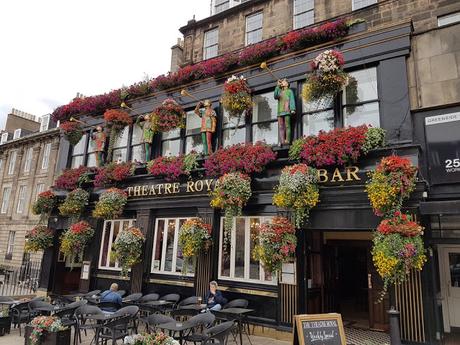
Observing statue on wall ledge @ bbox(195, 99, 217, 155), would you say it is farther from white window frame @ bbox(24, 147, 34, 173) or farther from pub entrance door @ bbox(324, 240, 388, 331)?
white window frame @ bbox(24, 147, 34, 173)

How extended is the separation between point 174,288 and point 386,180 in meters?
7.66

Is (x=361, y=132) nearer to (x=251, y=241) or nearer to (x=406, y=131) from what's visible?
(x=406, y=131)

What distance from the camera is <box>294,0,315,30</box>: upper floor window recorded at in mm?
13065

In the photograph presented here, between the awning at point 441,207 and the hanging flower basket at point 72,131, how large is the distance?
562 inches

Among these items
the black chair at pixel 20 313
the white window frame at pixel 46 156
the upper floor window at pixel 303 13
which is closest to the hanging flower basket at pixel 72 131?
the black chair at pixel 20 313

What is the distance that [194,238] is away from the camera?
10555 mm

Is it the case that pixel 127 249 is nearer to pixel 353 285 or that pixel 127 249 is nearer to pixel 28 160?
pixel 353 285

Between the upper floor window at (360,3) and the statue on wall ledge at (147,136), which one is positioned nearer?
the upper floor window at (360,3)

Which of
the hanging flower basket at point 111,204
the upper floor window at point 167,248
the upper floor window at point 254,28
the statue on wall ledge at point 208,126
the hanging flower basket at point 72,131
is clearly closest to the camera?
the statue on wall ledge at point 208,126

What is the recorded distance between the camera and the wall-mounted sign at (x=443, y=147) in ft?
27.5

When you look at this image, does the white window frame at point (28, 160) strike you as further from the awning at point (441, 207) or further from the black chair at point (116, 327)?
the awning at point (441, 207)

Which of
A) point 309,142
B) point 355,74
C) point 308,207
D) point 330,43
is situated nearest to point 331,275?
point 308,207

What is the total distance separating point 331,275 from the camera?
11469 millimetres

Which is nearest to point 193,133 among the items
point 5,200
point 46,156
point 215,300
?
point 215,300
